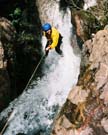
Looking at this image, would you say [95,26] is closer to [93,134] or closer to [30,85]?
[30,85]

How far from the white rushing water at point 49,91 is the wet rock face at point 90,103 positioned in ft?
10.4

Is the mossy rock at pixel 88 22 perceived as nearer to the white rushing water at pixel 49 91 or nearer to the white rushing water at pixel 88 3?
the white rushing water at pixel 88 3

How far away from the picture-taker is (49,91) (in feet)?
46.2

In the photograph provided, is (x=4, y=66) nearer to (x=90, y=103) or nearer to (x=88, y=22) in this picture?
(x=88, y=22)

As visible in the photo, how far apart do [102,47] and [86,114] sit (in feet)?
6.52

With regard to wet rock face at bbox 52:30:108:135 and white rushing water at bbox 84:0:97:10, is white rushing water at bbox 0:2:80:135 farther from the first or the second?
wet rock face at bbox 52:30:108:135

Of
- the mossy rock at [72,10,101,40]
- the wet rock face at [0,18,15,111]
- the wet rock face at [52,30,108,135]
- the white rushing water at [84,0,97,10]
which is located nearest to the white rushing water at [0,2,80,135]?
the wet rock face at [0,18,15,111]

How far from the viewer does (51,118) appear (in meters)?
13.0

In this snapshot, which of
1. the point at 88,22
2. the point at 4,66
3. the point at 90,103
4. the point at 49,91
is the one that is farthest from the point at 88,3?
the point at 90,103

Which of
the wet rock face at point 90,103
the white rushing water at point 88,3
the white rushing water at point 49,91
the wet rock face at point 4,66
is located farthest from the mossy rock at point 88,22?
the wet rock face at point 90,103

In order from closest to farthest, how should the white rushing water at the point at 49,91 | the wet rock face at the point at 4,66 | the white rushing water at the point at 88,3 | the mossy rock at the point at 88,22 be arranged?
1. the wet rock face at the point at 4,66
2. the white rushing water at the point at 49,91
3. the mossy rock at the point at 88,22
4. the white rushing water at the point at 88,3

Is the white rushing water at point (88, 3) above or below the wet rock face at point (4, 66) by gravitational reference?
above

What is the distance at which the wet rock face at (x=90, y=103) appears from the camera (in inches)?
346

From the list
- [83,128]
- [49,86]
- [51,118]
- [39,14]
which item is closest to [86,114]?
[83,128]
